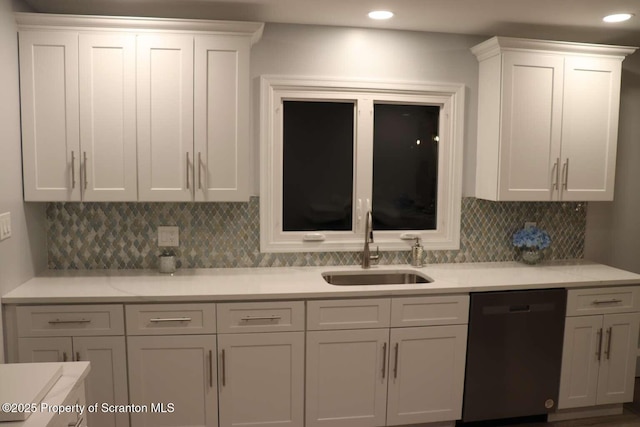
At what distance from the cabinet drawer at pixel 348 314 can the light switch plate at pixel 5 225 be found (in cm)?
148

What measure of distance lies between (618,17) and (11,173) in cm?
329

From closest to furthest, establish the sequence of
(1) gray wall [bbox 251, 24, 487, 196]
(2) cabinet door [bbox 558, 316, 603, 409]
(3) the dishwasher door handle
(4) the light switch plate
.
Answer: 1. (4) the light switch plate
2. (3) the dishwasher door handle
3. (2) cabinet door [bbox 558, 316, 603, 409]
4. (1) gray wall [bbox 251, 24, 487, 196]

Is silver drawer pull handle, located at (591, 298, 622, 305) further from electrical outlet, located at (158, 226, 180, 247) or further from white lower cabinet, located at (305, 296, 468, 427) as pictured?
electrical outlet, located at (158, 226, 180, 247)

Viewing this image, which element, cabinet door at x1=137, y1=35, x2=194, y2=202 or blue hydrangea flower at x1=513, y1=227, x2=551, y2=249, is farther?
blue hydrangea flower at x1=513, y1=227, x2=551, y2=249

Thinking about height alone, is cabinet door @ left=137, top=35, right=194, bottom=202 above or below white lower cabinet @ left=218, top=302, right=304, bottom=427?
above

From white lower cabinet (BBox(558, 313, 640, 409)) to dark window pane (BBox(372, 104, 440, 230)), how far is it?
3.60 ft

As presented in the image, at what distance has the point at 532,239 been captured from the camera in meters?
3.28

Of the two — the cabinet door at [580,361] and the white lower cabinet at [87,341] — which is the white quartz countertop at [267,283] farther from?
the cabinet door at [580,361]

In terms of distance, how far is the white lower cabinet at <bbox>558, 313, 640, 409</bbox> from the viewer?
2.95m

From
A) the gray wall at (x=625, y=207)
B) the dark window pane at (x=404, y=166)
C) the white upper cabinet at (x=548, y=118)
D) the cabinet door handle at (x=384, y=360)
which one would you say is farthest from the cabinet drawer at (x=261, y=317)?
the gray wall at (x=625, y=207)

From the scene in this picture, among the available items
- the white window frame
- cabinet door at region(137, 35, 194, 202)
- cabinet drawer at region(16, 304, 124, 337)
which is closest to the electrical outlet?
cabinet door at region(137, 35, 194, 202)

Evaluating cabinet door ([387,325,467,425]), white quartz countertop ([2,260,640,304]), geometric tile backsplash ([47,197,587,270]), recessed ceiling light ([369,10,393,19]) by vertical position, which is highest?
recessed ceiling light ([369,10,393,19])

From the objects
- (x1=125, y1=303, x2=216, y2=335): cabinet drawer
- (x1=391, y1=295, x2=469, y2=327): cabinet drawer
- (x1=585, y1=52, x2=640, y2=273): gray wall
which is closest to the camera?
(x1=125, y1=303, x2=216, y2=335): cabinet drawer

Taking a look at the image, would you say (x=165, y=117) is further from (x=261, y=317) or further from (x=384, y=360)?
(x=384, y=360)
